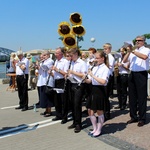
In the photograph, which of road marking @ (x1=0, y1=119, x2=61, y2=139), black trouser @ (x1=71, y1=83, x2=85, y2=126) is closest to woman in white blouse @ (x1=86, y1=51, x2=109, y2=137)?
black trouser @ (x1=71, y1=83, x2=85, y2=126)

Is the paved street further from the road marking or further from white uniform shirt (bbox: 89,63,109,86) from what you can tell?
white uniform shirt (bbox: 89,63,109,86)

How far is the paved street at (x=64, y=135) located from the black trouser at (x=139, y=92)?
30 centimetres

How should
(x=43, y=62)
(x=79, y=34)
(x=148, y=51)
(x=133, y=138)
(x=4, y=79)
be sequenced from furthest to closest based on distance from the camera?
(x=4, y=79) < (x=79, y=34) < (x=43, y=62) < (x=148, y=51) < (x=133, y=138)

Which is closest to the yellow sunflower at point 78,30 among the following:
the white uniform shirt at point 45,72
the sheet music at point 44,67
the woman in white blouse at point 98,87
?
the white uniform shirt at point 45,72

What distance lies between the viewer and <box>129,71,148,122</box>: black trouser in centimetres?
571

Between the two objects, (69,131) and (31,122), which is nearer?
(69,131)

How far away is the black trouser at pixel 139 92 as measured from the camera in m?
5.71

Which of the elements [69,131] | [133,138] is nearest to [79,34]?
[69,131]

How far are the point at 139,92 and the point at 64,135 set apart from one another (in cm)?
183

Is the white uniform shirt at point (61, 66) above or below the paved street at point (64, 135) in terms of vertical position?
above

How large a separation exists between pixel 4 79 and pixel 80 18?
28.5 ft

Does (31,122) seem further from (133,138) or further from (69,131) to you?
(133,138)

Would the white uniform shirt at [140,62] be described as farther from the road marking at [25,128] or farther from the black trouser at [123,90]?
the road marking at [25,128]

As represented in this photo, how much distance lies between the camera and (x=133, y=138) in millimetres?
4996
